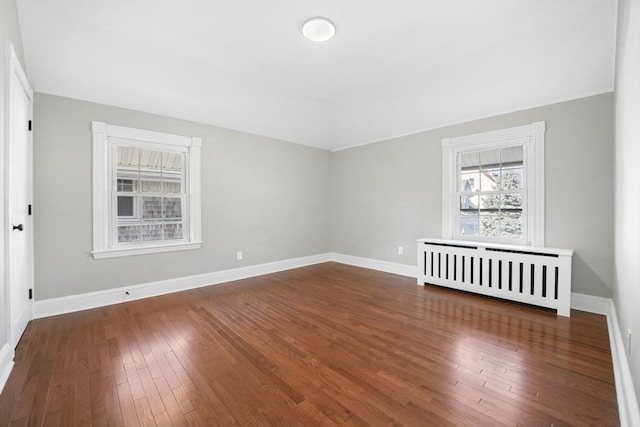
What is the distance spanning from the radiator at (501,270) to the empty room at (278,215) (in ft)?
0.09

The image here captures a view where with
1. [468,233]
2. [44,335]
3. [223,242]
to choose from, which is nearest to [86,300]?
[44,335]

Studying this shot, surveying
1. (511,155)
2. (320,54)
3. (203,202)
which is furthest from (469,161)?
(203,202)

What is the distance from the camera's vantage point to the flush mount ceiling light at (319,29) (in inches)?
94.1

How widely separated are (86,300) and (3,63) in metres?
2.40

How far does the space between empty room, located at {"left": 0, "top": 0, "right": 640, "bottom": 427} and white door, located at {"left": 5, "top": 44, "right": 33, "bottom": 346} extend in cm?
3

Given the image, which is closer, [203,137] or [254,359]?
[254,359]

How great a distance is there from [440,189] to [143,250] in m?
4.25

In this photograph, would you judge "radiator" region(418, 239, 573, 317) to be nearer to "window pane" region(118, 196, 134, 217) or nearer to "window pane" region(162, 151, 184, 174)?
"window pane" region(162, 151, 184, 174)

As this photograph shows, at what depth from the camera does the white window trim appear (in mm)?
3326

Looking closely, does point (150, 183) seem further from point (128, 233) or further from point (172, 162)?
point (128, 233)

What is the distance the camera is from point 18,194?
7.81 ft

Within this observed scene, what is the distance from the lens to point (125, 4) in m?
2.23

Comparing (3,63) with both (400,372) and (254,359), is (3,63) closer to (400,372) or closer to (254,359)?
(254,359)

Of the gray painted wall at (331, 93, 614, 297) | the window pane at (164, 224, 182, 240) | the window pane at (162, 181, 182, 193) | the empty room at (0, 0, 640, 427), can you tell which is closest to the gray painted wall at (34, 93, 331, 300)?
the empty room at (0, 0, 640, 427)
